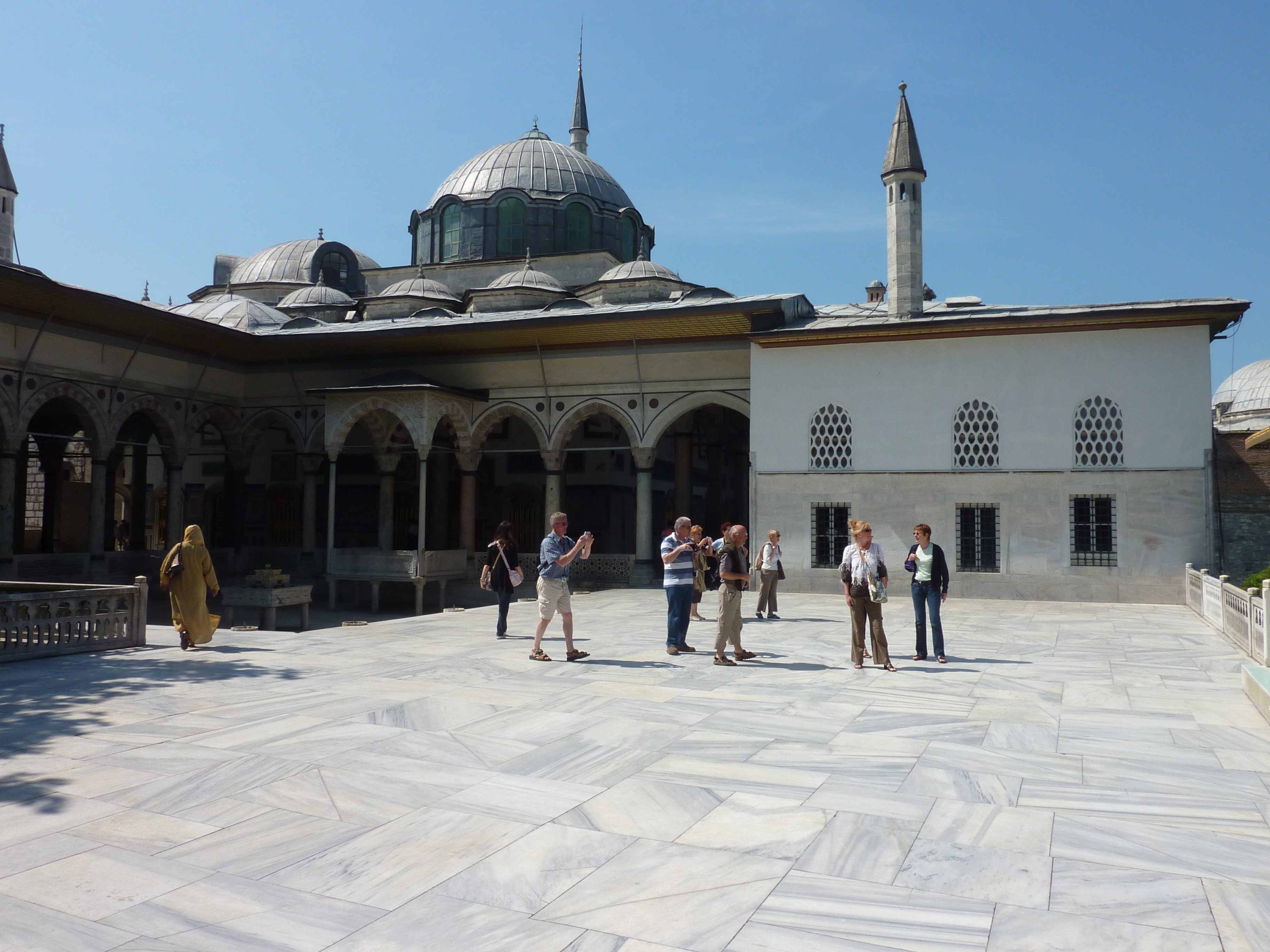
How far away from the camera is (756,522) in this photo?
1734 cm

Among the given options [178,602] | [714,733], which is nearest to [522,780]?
[714,733]

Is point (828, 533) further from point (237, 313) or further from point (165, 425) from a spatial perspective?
point (237, 313)

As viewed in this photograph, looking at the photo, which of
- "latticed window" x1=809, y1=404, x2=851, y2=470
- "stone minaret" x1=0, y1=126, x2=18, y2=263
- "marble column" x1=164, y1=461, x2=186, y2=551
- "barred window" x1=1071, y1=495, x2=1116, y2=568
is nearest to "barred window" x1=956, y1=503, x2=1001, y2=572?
"barred window" x1=1071, y1=495, x2=1116, y2=568

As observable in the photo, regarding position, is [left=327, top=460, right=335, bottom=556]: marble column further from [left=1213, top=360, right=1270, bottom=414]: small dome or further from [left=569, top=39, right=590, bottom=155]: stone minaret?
[left=1213, top=360, right=1270, bottom=414]: small dome

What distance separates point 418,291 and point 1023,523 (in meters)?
16.0

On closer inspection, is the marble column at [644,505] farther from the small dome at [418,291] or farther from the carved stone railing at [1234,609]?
the carved stone railing at [1234,609]

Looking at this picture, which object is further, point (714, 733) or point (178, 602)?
point (178, 602)

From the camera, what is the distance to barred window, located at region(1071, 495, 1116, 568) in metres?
15.7

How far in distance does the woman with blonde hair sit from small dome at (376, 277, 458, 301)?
1853 cm

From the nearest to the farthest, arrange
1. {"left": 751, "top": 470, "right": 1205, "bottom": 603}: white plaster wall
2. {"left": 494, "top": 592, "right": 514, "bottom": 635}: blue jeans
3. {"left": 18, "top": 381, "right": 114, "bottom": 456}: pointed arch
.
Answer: {"left": 494, "top": 592, "right": 514, "bottom": 635}: blue jeans → {"left": 751, "top": 470, "right": 1205, "bottom": 603}: white plaster wall → {"left": 18, "top": 381, "right": 114, "bottom": 456}: pointed arch

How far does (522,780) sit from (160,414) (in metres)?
19.4

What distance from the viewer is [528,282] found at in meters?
23.7

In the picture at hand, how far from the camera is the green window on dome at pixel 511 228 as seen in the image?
1054 inches

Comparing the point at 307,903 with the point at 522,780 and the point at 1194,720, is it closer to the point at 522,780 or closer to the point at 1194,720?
the point at 522,780
